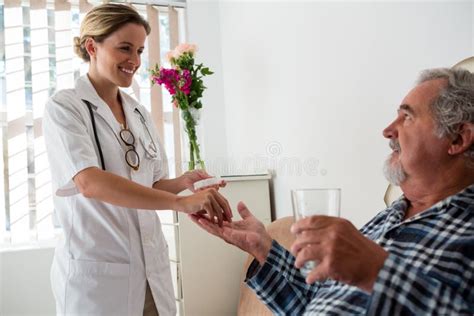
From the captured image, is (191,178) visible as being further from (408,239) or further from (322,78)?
(322,78)

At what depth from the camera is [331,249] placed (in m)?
0.83

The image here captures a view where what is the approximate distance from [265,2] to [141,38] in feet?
5.57

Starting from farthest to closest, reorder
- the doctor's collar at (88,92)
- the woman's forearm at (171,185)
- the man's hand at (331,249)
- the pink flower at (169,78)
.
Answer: the pink flower at (169,78) < the woman's forearm at (171,185) < the doctor's collar at (88,92) < the man's hand at (331,249)

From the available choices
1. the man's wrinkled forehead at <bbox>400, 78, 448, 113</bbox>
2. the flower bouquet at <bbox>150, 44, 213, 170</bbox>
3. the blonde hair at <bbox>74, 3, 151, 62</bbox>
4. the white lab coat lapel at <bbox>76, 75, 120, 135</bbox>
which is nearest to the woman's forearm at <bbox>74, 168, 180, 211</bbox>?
the white lab coat lapel at <bbox>76, 75, 120, 135</bbox>

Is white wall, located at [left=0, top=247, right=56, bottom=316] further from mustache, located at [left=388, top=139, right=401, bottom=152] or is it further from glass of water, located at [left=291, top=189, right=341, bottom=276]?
glass of water, located at [left=291, top=189, right=341, bottom=276]

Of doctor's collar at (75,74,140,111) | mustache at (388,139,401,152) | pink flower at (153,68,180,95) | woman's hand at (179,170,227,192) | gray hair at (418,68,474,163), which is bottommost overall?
woman's hand at (179,170,227,192)

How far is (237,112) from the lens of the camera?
3793 mm

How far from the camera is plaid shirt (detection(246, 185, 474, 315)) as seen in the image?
89 cm

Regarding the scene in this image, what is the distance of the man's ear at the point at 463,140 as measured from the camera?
117 centimetres

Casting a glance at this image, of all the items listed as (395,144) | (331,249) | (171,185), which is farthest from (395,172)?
(171,185)

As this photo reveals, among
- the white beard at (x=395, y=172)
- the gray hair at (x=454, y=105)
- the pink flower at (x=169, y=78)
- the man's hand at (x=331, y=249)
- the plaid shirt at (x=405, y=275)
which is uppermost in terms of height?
the pink flower at (x=169, y=78)

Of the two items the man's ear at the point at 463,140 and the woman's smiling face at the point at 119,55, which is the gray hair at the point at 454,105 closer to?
the man's ear at the point at 463,140

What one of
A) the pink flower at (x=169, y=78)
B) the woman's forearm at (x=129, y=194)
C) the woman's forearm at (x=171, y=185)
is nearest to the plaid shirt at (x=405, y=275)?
the woman's forearm at (x=129, y=194)

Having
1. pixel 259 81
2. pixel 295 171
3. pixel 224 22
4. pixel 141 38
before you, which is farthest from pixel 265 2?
pixel 141 38
